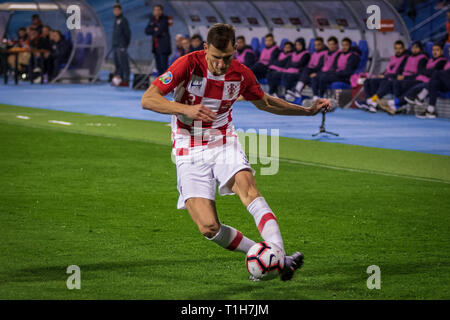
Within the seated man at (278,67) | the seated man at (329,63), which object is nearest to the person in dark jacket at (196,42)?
the seated man at (278,67)

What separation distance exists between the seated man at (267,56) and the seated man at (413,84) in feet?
12.0

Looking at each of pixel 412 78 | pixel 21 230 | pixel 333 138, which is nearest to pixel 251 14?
pixel 412 78

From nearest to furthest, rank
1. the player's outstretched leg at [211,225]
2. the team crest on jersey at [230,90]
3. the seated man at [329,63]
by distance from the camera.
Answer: the player's outstretched leg at [211,225] → the team crest on jersey at [230,90] → the seated man at [329,63]

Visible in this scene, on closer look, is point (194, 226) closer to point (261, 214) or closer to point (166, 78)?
point (261, 214)

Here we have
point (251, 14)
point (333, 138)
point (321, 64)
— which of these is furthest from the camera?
point (251, 14)

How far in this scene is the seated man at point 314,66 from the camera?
2094cm

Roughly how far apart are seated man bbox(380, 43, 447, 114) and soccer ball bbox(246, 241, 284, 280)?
1389 centimetres

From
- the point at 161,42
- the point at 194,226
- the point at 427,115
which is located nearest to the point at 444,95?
the point at 427,115

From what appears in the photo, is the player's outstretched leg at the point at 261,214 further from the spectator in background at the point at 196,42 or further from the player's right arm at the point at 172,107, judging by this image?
the spectator in background at the point at 196,42

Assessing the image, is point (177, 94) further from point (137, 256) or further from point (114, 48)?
point (114, 48)

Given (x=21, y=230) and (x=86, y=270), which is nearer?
(x=86, y=270)
